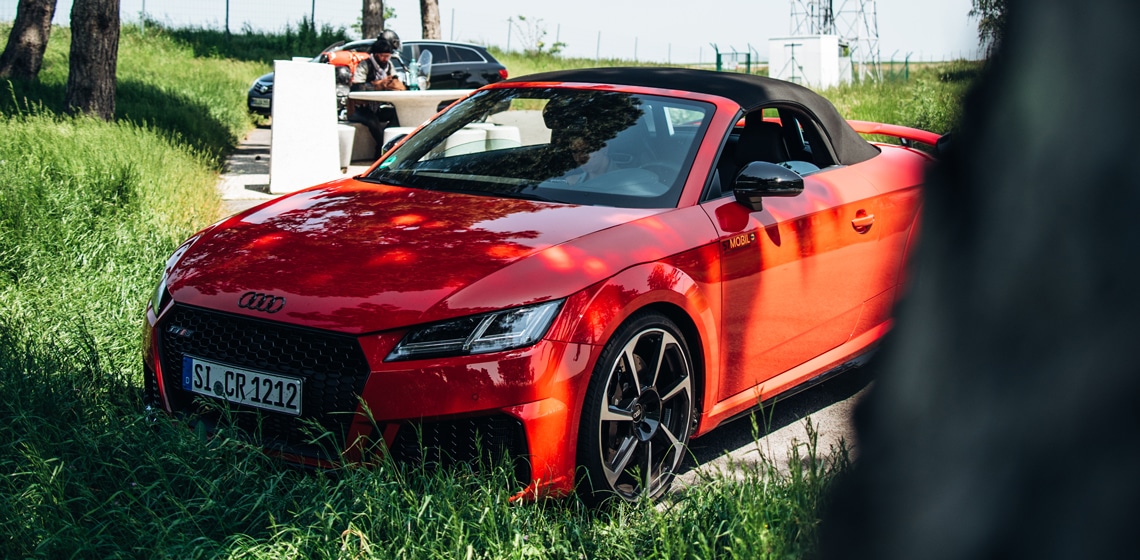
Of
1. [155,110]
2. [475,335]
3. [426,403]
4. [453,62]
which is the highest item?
[453,62]

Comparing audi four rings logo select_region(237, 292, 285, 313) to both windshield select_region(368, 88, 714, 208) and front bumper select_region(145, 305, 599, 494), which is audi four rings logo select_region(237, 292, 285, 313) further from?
windshield select_region(368, 88, 714, 208)

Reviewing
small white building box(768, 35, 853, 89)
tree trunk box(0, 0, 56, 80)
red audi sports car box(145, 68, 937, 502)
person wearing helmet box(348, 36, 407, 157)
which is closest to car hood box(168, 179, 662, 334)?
red audi sports car box(145, 68, 937, 502)

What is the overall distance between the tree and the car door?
3.28 metres

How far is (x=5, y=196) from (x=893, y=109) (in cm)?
1253

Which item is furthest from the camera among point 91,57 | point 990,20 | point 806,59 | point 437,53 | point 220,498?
point 806,59

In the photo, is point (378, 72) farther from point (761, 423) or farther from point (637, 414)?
point (637, 414)

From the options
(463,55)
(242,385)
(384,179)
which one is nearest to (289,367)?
(242,385)

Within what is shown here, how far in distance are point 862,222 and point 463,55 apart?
18.7m

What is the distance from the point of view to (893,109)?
16.1 metres

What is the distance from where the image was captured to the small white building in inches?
1213

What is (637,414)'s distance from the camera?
3.54m

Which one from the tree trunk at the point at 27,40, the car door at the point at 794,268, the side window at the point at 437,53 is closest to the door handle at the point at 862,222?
the car door at the point at 794,268

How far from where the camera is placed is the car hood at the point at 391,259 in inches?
129

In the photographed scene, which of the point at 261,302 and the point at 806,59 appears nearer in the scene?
the point at 261,302
